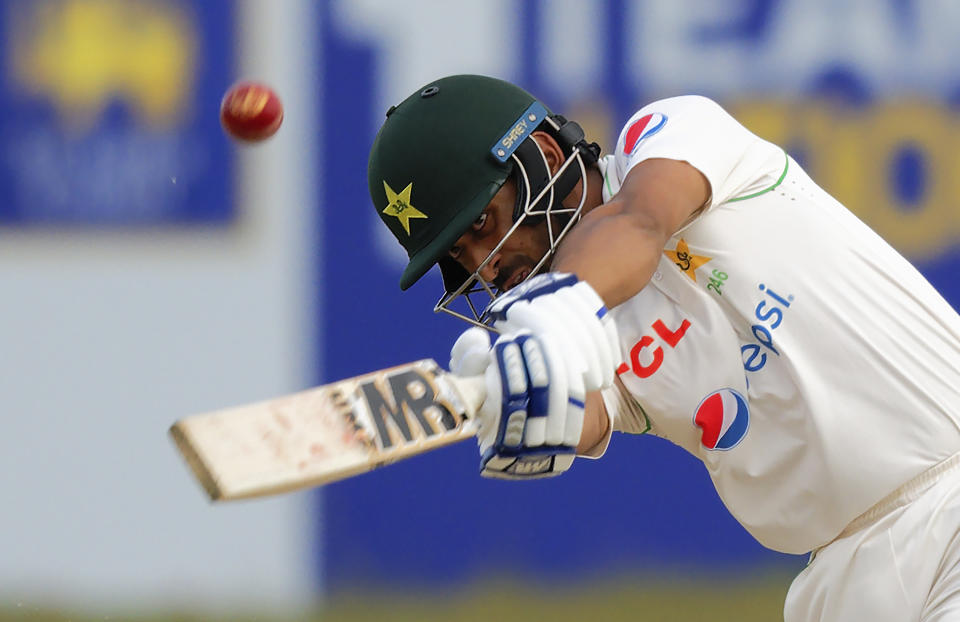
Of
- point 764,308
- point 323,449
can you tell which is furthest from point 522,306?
point 764,308

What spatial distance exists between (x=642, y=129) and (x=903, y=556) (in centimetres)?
83

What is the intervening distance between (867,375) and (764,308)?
0.20 meters

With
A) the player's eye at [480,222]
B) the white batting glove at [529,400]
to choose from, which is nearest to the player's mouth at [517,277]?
the player's eye at [480,222]

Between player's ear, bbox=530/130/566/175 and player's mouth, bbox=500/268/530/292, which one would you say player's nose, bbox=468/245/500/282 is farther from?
player's ear, bbox=530/130/566/175

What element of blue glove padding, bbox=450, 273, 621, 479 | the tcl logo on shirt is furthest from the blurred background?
blue glove padding, bbox=450, 273, 621, 479

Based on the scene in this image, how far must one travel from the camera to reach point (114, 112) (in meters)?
4.25

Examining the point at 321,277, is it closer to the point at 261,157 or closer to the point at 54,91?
the point at 261,157

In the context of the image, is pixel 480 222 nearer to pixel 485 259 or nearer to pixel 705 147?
pixel 485 259

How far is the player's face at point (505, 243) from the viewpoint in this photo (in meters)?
2.44

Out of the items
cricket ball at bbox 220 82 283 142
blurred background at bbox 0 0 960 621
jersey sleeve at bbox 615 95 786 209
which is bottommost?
blurred background at bbox 0 0 960 621

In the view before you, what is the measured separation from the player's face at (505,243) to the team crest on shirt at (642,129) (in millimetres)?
282

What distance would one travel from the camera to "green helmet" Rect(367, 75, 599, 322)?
7.86 feet

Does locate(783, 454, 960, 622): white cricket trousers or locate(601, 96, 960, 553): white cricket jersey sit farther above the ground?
locate(601, 96, 960, 553): white cricket jersey

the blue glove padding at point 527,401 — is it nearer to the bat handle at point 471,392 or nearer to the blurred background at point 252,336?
the bat handle at point 471,392
